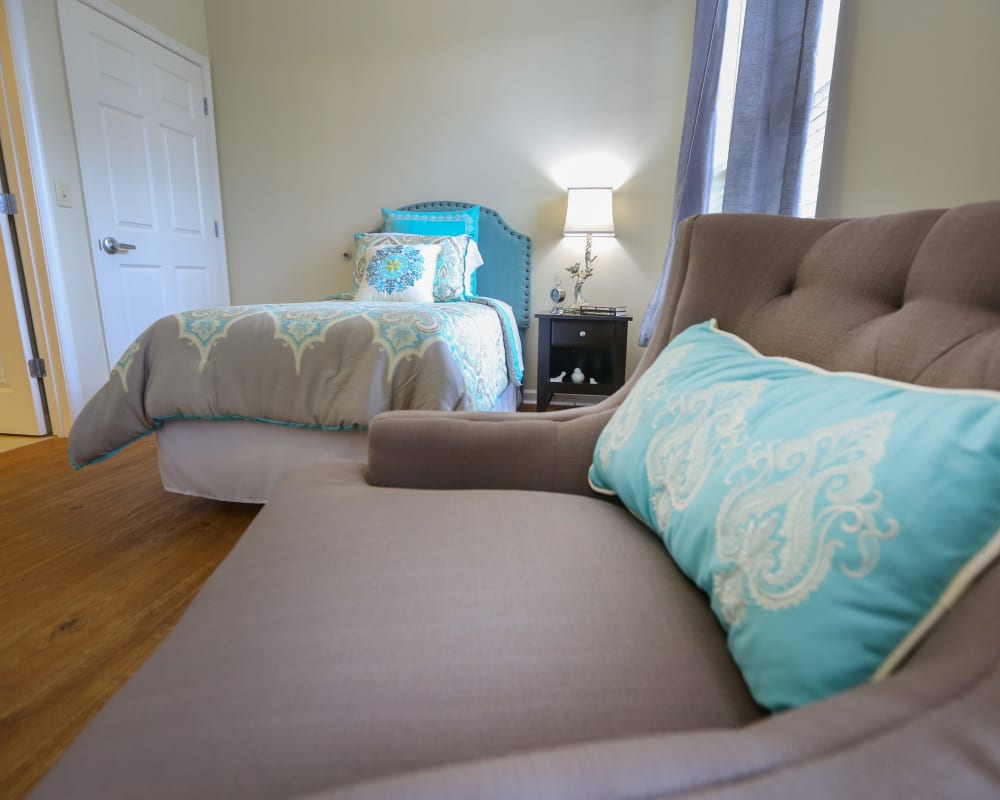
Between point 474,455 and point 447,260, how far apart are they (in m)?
1.98

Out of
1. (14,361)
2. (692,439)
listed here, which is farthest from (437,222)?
(692,439)

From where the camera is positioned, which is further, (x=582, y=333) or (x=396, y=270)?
(x=582, y=333)

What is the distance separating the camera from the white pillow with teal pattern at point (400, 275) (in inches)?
101

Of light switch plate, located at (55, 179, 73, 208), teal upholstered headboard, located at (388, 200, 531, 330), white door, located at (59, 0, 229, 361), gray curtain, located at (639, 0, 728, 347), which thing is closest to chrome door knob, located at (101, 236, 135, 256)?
white door, located at (59, 0, 229, 361)

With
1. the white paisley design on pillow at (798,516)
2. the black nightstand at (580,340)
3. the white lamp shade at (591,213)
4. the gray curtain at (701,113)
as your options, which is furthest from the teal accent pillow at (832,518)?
the white lamp shade at (591,213)

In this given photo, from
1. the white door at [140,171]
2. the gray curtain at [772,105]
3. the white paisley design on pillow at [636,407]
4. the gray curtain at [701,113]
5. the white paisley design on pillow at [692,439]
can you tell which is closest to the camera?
the white paisley design on pillow at [692,439]

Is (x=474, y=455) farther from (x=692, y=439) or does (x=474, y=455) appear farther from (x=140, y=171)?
(x=140, y=171)

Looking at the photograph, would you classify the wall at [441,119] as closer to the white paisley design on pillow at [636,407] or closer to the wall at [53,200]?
the wall at [53,200]

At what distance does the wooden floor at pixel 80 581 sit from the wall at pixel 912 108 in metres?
2.03

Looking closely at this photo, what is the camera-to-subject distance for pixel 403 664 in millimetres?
455

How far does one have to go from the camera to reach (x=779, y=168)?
1616 mm

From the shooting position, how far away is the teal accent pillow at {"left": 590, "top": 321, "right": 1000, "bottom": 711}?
33cm

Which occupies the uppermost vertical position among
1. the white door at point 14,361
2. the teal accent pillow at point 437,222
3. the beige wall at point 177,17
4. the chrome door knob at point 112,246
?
the beige wall at point 177,17

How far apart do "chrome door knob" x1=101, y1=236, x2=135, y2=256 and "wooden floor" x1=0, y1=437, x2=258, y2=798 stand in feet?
3.80
